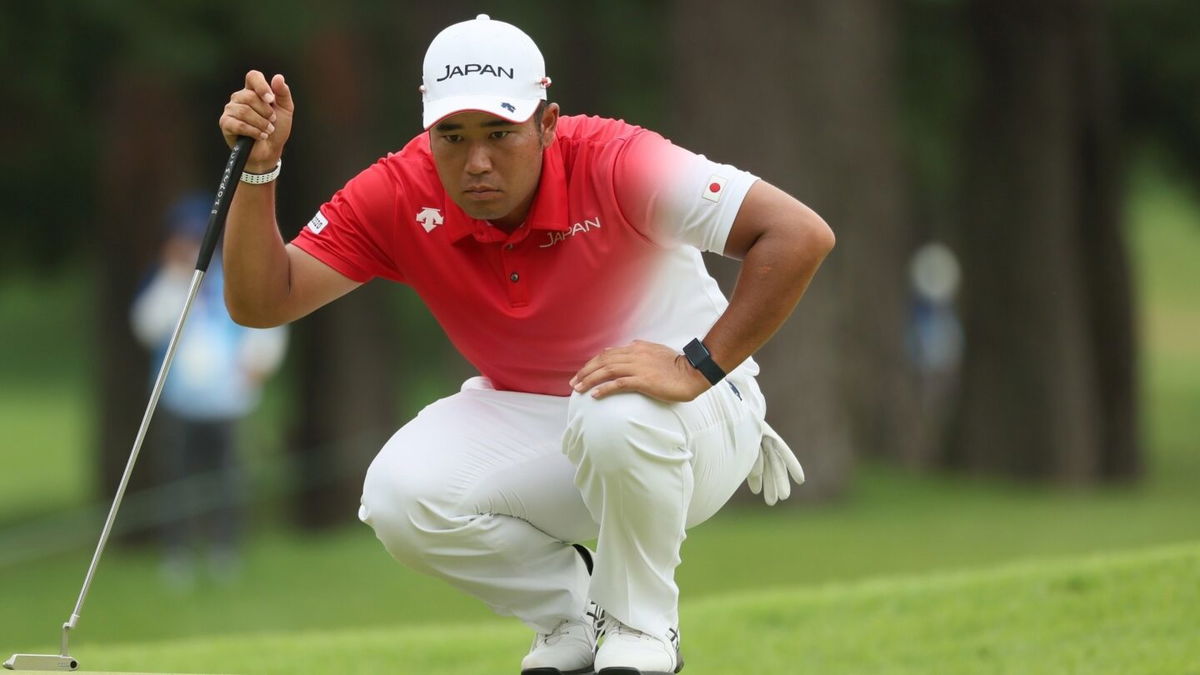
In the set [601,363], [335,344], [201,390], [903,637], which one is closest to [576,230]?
[601,363]

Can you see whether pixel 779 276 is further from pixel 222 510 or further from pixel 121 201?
pixel 121 201

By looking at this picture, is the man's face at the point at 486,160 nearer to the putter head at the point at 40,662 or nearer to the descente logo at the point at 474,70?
the descente logo at the point at 474,70

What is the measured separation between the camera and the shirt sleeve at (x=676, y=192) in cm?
428

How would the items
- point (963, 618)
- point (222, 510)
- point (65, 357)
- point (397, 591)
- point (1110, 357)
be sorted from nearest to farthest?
1. point (963, 618)
2. point (397, 591)
3. point (222, 510)
4. point (1110, 357)
5. point (65, 357)

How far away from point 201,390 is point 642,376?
7257mm

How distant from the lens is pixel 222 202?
4.59m

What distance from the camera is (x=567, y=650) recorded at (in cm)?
466

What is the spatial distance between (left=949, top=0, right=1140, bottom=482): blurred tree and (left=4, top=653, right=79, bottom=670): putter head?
33.9 ft

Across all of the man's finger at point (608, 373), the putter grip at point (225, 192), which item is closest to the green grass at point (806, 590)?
the man's finger at point (608, 373)

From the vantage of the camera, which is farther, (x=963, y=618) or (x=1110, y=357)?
(x=1110, y=357)

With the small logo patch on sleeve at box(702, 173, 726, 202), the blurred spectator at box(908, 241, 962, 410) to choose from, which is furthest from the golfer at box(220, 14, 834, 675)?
the blurred spectator at box(908, 241, 962, 410)

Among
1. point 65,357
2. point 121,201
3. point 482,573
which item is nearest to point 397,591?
point 121,201

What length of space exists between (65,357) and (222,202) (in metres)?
34.1

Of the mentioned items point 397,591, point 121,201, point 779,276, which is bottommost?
point 397,591
